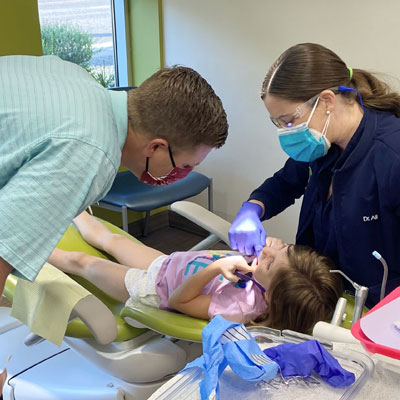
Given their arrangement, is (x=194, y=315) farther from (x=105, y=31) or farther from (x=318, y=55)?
(x=105, y=31)

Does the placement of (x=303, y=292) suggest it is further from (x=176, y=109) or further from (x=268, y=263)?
(x=176, y=109)

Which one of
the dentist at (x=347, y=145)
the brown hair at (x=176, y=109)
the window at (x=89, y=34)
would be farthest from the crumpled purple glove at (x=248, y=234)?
the window at (x=89, y=34)

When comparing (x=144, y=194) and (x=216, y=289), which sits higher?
(x=216, y=289)

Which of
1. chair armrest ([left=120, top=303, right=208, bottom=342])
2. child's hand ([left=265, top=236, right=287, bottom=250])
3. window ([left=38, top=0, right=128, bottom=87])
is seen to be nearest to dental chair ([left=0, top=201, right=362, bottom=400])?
chair armrest ([left=120, top=303, right=208, bottom=342])

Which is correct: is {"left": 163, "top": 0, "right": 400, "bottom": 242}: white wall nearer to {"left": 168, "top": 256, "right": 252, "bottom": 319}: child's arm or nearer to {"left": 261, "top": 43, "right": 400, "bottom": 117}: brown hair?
{"left": 261, "top": 43, "right": 400, "bottom": 117}: brown hair

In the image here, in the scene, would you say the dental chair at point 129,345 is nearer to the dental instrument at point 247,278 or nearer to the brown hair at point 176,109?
the dental instrument at point 247,278

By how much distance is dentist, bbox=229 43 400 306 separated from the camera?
1426 mm

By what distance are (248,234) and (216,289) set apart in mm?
237

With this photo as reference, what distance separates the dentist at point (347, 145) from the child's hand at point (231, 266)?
0.97 ft

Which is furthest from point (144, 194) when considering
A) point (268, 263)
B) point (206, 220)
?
point (268, 263)

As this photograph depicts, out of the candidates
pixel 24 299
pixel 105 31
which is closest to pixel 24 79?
pixel 24 299

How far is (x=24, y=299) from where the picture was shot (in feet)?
5.24

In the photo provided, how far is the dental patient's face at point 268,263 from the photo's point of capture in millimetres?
1662

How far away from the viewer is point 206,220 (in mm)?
2055
